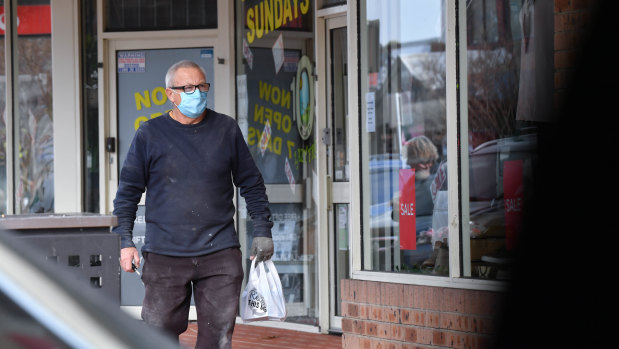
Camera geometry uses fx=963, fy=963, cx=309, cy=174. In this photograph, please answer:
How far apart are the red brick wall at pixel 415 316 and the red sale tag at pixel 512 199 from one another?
339 millimetres

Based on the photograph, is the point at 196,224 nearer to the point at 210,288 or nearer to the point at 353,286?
the point at 210,288

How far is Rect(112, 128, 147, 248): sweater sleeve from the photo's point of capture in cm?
471

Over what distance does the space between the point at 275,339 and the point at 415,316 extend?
1.96 m

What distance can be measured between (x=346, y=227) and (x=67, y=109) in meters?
2.68

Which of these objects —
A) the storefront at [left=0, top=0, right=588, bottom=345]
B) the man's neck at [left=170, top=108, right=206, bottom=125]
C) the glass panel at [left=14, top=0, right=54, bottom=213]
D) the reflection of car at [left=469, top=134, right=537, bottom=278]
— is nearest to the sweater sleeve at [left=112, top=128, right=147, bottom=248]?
the man's neck at [left=170, top=108, right=206, bottom=125]

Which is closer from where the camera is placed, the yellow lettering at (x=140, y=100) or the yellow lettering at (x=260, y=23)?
the yellow lettering at (x=260, y=23)

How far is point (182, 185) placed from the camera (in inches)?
183

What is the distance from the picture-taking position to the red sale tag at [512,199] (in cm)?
520

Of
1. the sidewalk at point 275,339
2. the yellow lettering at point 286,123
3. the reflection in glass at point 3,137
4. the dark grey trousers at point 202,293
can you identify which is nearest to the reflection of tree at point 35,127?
the reflection in glass at point 3,137

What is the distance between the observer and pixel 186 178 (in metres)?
4.64

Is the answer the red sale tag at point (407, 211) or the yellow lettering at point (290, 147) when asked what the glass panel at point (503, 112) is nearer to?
the red sale tag at point (407, 211)

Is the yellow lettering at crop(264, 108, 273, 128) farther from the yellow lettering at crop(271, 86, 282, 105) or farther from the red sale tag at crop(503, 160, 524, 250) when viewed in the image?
the red sale tag at crop(503, 160, 524, 250)

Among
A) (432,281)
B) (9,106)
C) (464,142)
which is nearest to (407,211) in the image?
(432,281)

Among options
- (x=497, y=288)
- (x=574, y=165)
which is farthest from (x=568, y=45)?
(x=497, y=288)
